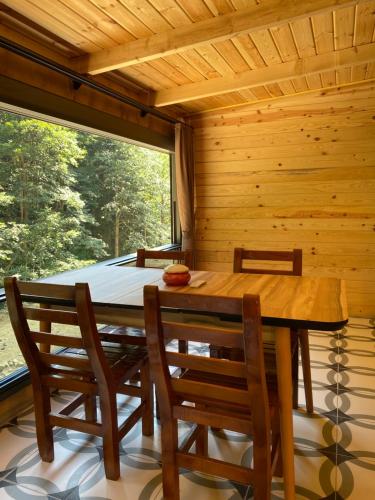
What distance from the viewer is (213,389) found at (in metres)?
1.22

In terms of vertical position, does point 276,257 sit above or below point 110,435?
above

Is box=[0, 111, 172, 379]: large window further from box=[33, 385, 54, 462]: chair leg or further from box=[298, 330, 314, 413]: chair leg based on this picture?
box=[298, 330, 314, 413]: chair leg

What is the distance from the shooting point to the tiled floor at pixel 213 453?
59.7 inches

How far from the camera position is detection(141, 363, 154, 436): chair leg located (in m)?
1.80

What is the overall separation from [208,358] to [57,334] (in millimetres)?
704

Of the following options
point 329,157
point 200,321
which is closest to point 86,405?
point 200,321

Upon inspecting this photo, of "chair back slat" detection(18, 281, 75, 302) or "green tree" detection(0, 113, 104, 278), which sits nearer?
"chair back slat" detection(18, 281, 75, 302)

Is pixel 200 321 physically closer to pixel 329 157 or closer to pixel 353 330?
pixel 353 330

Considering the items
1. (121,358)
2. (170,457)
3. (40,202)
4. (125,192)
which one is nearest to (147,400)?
(121,358)

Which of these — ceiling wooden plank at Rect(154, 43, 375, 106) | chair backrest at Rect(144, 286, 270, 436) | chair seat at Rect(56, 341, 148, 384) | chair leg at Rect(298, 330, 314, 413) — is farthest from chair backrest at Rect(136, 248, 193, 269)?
ceiling wooden plank at Rect(154, 43, 375, 106)

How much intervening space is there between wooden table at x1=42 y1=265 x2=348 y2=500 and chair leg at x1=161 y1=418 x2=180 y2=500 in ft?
1.36

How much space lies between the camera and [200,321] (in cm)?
156

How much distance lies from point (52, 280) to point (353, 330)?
8.94ft

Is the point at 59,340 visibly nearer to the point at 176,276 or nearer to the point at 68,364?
the point at 68,364
